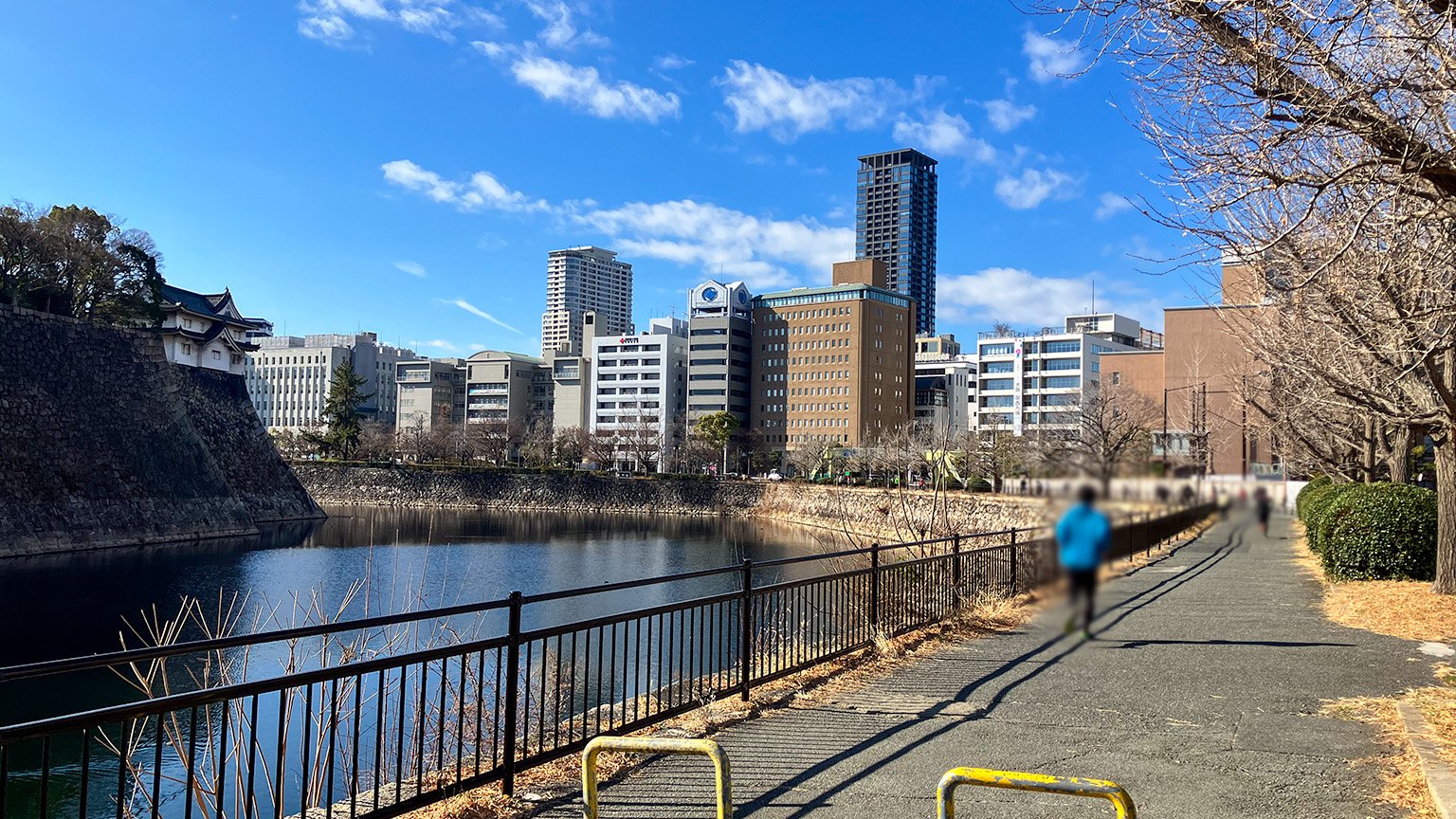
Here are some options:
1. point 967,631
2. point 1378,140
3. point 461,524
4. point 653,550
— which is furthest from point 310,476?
point 1378,140

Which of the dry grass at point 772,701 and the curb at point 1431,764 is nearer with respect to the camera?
the curb at point 1431,764

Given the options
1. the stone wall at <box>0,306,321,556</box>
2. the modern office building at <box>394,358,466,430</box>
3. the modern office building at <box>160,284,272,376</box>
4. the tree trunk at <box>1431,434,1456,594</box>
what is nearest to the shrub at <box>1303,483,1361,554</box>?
the tree trunk at <box>1431,434,1456,594</box>

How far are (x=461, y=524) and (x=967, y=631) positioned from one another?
50250mm

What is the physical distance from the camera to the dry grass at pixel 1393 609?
11.4 m

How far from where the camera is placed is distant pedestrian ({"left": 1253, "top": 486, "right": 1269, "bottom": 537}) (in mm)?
1092

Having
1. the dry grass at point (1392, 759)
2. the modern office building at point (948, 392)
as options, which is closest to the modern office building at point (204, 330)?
the dry grass at point (1392, 759)

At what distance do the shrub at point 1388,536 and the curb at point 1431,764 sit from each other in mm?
9254

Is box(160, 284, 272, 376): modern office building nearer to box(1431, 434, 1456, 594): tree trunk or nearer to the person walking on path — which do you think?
box(1431, 434, 1456, 594): tree trunk

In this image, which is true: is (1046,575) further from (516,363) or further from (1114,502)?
(516,363)

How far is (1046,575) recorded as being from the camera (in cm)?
91

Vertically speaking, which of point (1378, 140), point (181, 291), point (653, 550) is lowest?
point (653, 550)

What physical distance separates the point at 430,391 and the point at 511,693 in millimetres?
142762

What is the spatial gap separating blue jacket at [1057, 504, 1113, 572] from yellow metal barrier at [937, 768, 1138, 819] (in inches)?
110

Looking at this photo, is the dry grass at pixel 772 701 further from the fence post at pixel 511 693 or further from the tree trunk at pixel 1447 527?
the tree trunk at pixel 1447 527
